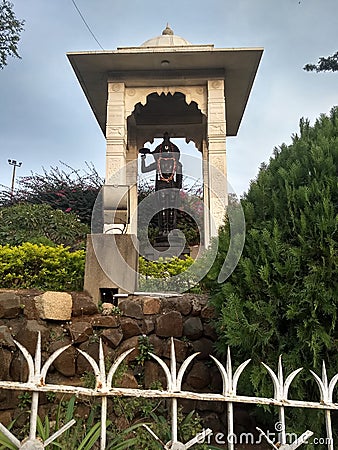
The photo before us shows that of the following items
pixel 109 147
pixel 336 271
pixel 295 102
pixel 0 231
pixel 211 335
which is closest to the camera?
pixel 336 271

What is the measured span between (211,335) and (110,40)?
5.96 metres

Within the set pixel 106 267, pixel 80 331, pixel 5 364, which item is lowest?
pixel 5 364

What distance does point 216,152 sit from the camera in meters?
6.04

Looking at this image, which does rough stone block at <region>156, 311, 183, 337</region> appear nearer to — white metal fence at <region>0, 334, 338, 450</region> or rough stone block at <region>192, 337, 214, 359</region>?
rough stone block at <region>192, 337, 214, 359</region>

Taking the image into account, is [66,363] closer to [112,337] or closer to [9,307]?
[112,337]

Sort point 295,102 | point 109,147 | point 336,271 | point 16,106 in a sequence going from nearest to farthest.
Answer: point 336,271
point 109,147
point 295,102
point 16,106

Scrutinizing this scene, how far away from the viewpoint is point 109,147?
602 centimetres

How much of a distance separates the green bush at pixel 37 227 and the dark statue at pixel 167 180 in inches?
48.3

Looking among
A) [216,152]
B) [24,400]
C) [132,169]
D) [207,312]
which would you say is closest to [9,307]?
[24,400]

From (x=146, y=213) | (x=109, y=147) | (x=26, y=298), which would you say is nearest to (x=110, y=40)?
(x=109, y=147)

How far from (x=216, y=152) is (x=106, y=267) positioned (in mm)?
3197

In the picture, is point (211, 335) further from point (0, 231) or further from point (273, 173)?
point (0, 231)

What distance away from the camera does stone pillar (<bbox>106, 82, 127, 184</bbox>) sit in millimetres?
5904

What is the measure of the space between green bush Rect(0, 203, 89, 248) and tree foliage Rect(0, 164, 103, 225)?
222cm
